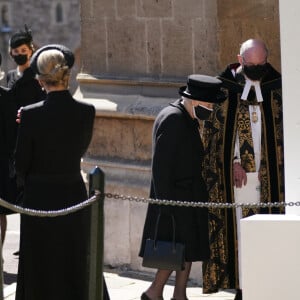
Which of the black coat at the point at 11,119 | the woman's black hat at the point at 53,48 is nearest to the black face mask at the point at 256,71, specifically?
the woman's black hat at the point at 53,48

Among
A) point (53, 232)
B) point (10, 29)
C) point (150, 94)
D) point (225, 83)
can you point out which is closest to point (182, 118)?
point (225, 83)

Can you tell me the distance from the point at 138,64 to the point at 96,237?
3464 millimetres

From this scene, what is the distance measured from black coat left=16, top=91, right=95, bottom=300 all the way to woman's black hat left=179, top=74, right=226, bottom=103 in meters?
0.69

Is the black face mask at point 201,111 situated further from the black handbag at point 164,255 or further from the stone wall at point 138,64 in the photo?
the stone wall at point 138,64

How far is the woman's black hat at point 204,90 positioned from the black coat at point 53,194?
69 cm

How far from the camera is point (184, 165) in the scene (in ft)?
29.3

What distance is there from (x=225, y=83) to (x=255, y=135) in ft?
1.18

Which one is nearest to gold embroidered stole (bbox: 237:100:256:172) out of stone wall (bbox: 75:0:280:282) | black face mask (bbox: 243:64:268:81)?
black face mask (bbox: 243:64:268:81)

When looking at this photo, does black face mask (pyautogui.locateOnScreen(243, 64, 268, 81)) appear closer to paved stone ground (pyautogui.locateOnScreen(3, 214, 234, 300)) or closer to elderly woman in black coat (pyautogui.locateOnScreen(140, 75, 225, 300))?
elderly woman in black coat (pyautogui.locateOnScreen(140, 75, 225, 300))

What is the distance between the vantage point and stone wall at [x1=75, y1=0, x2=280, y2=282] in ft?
33.6

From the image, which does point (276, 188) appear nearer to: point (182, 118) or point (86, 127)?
point (182, 118)

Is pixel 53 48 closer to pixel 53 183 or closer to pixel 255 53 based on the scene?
pixel 53 183

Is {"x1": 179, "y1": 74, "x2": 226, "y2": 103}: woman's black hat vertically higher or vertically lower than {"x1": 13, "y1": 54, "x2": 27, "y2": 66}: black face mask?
lower

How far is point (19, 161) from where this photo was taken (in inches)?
333
